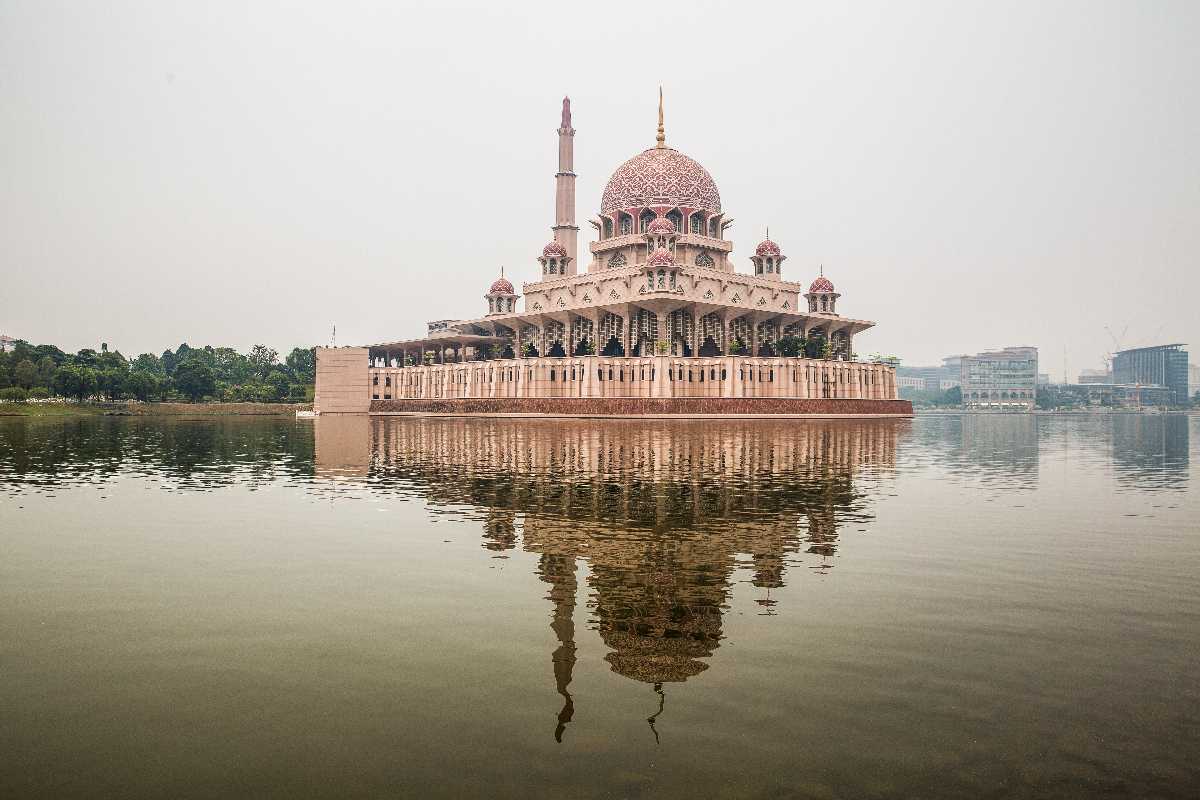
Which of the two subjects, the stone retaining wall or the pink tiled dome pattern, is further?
the pink tiled dome pattern

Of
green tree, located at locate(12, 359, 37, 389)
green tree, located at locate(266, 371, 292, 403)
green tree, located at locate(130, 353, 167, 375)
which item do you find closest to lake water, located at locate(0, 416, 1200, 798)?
green tree, located at locate(266, 371, 292, 403)

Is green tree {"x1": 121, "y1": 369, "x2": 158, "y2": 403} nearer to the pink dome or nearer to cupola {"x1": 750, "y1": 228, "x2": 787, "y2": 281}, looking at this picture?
the pink dome

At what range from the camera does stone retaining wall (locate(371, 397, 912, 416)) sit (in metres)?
68.6

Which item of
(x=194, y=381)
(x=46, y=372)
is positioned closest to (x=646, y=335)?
(x=194, y=381)

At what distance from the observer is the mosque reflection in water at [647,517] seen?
760 centimetres

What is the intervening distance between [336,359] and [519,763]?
10177 cm

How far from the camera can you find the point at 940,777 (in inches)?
184

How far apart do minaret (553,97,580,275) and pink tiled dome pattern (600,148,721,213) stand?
22.2 ft

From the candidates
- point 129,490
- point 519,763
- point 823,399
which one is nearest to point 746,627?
point 519,763

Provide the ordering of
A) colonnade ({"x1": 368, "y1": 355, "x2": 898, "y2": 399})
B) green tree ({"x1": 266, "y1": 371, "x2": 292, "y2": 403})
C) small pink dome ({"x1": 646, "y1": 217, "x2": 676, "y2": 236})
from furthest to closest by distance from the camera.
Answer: green tree ({"x1": 266, "y1": 371, "x2": 292, "y2": 403}), small pink dome ({"x1": 646, "y1": 217, "x2": 676, "y2": 236}), colonnade ({"x1": 368, "y1": 355, "x2": 898, "y2": 399})

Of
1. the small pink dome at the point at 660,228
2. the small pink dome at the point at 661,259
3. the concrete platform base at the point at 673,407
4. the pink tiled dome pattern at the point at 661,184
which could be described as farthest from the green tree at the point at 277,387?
the small pink dome at the point at 661,259

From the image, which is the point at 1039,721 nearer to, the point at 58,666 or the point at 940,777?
the point at 940,777

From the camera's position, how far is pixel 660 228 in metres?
80.8

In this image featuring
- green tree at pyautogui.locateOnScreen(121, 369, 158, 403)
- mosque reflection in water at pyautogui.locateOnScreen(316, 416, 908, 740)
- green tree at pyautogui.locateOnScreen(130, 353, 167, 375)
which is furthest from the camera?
green tree at pyautogui.locateOnScreen(130, 353, 167, 375)
